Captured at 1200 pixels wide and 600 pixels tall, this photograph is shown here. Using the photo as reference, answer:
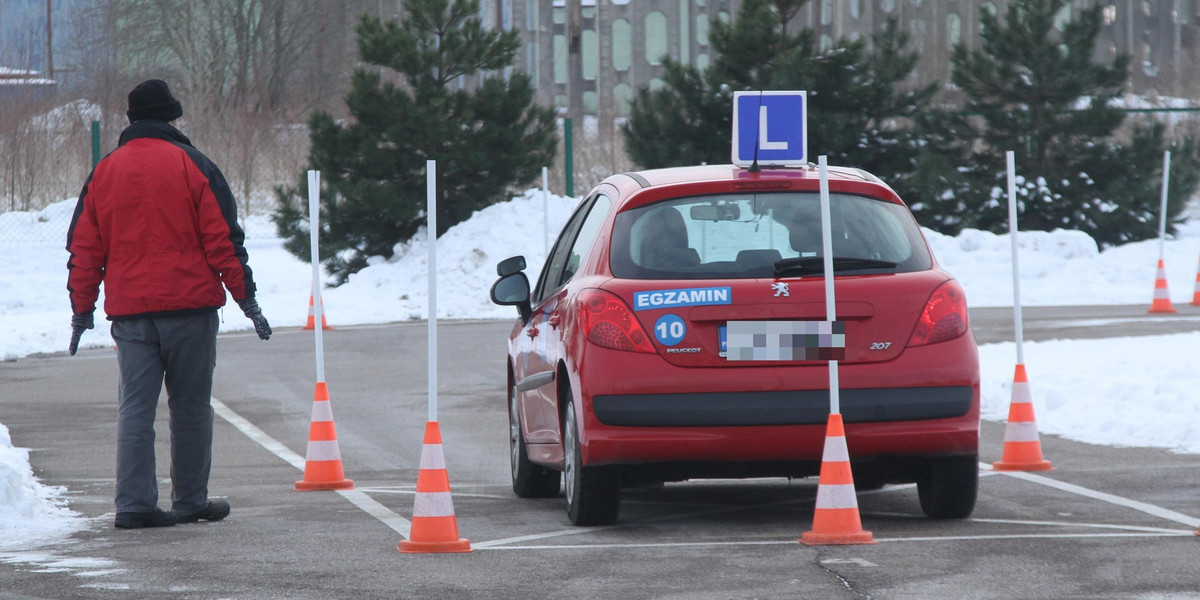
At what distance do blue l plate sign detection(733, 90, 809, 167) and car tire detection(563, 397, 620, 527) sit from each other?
4.73 feet

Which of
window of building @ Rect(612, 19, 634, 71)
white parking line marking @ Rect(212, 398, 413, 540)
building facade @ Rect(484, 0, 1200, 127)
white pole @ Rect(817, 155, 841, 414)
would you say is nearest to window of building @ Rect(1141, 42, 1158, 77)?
building facade @ Rect(484, 0, 1200, 127)

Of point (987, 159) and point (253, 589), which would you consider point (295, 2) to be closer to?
point (987, 159)

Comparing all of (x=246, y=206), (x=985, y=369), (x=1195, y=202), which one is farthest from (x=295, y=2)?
(x=985, y=369)

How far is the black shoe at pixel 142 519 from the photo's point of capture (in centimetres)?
760

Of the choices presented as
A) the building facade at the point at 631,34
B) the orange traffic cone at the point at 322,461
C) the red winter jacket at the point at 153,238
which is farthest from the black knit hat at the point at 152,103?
the building facade at the point at 631,34

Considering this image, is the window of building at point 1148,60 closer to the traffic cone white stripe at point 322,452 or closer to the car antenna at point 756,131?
the traffic cone white stripe at point 322,452

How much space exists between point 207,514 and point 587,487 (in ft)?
5.85

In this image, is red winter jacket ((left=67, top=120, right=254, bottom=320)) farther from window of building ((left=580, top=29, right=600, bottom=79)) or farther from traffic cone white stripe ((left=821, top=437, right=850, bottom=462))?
window of building ((left=580, top=29, right=600, bottom=79))

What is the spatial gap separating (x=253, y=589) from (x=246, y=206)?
3605 cm

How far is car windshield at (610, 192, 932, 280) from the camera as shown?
287 inches

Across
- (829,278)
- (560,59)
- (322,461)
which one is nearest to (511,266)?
(322,461)

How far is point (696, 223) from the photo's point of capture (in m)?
7.69

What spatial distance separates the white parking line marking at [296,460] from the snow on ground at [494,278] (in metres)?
5.49

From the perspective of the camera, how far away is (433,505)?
682 cm
